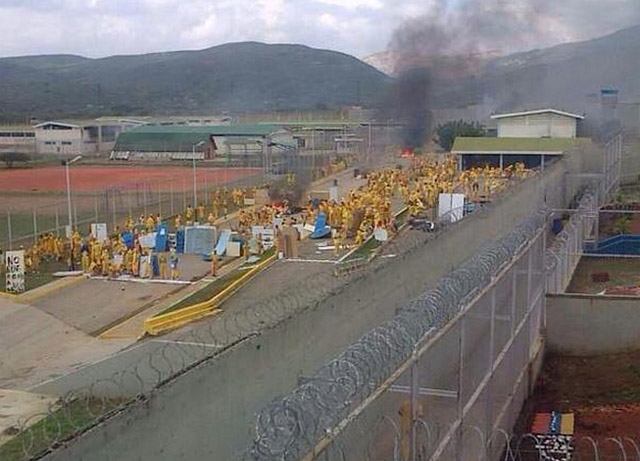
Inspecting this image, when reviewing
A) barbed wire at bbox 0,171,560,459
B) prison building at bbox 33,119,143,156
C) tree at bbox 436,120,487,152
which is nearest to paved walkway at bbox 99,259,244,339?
→ barbed wire at bbox 0,171,560,459

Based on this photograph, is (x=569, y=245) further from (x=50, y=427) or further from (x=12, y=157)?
(x=12, y=157)

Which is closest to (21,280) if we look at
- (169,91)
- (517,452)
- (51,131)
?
(517,452)

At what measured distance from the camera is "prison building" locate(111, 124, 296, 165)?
46.1 metres

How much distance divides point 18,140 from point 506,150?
37.0 m

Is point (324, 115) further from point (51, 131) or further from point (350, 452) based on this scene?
point (350, 452)

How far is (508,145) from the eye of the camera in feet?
93.3

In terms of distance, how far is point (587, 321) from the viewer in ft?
32.6

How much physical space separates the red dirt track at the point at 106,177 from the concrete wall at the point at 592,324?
22983 mm

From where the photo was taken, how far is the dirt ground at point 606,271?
1352cm

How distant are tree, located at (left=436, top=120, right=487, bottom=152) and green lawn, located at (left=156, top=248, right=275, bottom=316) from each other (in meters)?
22.1

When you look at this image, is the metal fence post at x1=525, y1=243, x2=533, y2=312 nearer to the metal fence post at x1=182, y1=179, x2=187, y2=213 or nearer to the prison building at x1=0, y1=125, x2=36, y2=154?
the metal fence post at x1=182, y1=179, x2=187, y2=213

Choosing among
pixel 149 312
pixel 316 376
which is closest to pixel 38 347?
pixel 149 312

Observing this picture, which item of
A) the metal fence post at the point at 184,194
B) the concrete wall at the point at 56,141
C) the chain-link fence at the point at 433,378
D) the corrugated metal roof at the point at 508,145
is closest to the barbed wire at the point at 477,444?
the chain-link fence at the point at 433,378

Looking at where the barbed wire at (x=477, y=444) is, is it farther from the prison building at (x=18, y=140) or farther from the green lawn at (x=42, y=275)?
the prison building at (x=18, y=140)
